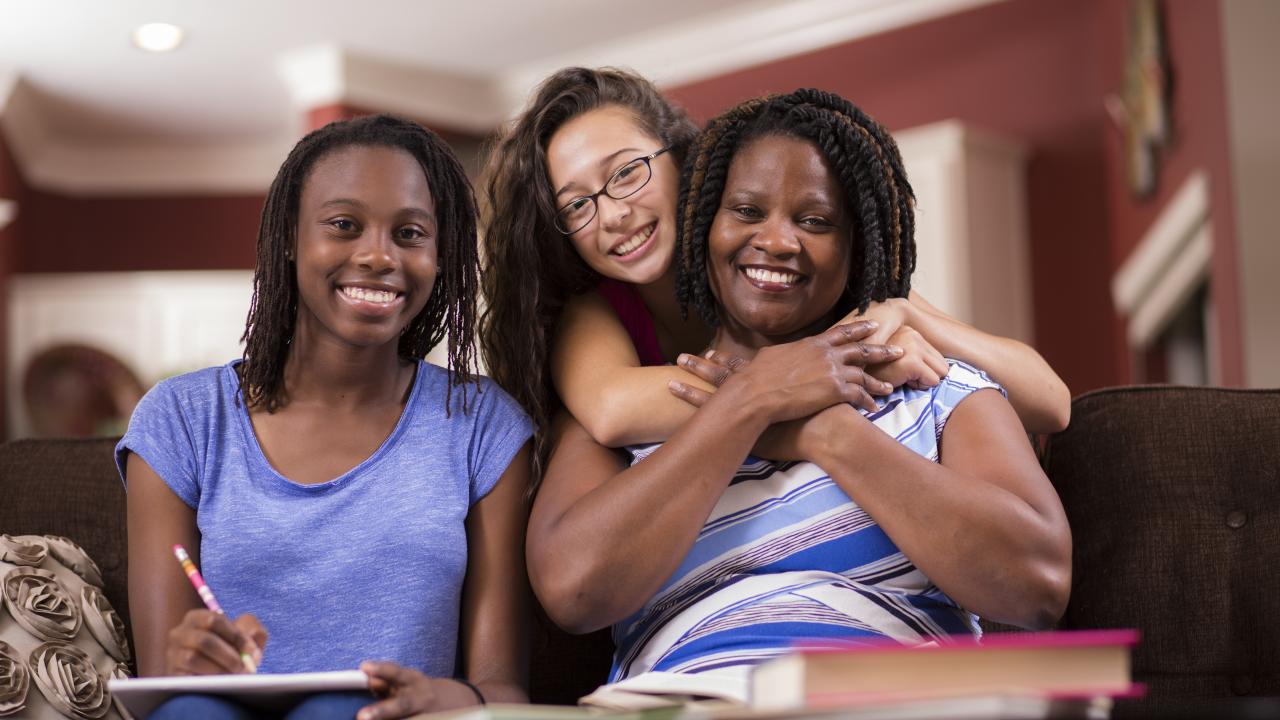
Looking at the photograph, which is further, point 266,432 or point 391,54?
point 391,54

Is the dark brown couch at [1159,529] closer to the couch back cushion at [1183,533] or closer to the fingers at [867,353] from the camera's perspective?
the couch back cushion at [1183,533]

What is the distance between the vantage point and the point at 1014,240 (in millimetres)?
5516

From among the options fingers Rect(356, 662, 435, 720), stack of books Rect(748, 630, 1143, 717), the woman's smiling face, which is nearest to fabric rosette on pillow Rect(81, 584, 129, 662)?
fingers Rect(356, 662, 435, 720)

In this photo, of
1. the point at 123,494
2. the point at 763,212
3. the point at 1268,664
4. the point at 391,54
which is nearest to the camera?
the point at 763,212

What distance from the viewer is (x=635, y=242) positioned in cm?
203

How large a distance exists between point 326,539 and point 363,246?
354mm

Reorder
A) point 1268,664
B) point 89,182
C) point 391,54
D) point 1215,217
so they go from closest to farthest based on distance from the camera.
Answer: point 1268,664 < point 1215,217 < point 391,54 < point 89,182

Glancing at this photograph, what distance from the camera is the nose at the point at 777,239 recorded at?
172 centimetres

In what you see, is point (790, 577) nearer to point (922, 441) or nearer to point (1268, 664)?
point (922, 441)

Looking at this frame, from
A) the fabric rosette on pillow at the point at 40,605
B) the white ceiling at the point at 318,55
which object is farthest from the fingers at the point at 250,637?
the white ceiling at the point at 318,55

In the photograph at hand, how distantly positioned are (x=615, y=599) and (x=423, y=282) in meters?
0.48

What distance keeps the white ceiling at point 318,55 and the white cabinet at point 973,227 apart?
64 cm

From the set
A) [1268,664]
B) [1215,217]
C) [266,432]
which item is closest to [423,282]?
[266,432]

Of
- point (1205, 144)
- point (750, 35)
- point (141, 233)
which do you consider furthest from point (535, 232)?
point (141, 233)
